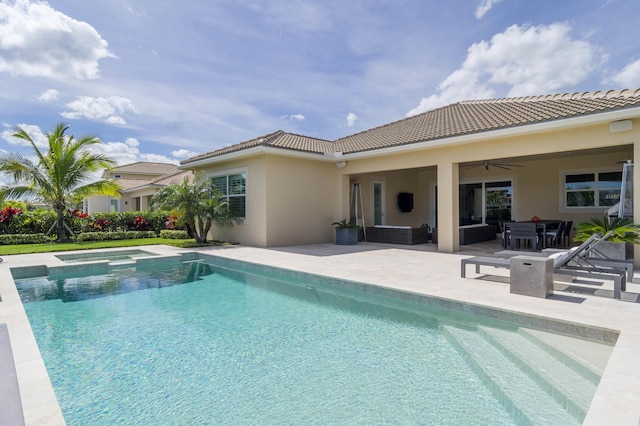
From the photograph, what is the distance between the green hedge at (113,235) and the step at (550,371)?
1836cm

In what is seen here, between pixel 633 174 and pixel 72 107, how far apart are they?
27.2 m

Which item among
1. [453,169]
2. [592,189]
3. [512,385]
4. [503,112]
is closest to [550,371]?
[512,385]

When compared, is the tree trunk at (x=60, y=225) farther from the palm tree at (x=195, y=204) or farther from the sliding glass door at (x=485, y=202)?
the sliding glass door at (x=485, y=202)

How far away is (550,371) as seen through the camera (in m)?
3.93

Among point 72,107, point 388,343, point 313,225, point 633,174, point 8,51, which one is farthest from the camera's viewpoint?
point 72,107

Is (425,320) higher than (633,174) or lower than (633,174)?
lower

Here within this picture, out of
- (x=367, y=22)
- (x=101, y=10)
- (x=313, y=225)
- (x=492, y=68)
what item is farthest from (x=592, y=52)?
(x=101, y=10)

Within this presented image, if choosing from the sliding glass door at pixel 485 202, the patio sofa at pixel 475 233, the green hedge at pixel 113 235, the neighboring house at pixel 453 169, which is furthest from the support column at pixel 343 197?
the green hedge at pixel 113 235

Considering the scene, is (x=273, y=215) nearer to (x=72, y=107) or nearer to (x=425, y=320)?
(x=425, y=320)

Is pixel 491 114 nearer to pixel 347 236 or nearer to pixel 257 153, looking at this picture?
pixel 347 236

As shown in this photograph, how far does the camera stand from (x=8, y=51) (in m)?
13.1

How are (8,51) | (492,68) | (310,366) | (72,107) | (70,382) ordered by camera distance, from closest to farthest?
(70,382)
(310,366)
(8,51)
(492,68)
(72,107)

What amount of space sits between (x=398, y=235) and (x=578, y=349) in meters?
10.9

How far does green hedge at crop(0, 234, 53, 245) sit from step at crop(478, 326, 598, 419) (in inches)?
747
